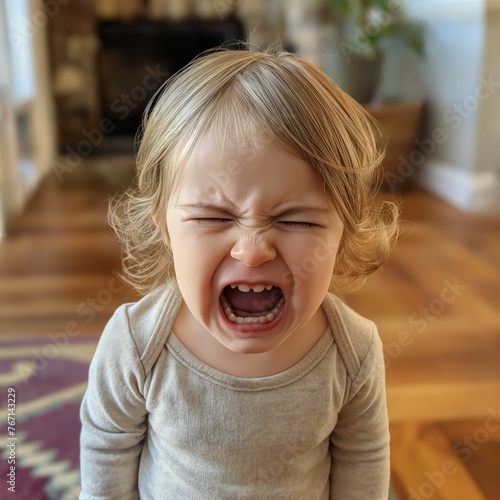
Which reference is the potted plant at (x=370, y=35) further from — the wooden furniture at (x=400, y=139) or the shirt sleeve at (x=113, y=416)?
the shirt sleeve at (x=113, y=416)

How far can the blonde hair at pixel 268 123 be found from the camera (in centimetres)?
56

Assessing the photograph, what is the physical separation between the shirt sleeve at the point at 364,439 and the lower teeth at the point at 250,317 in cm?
15

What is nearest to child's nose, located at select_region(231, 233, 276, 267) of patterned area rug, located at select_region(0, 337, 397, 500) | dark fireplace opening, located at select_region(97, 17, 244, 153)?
patterned area rug, located at select_region(0, 337, 397, 500)

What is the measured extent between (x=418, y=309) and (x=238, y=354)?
1140 mm

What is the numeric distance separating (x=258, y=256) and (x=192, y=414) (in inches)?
8.1

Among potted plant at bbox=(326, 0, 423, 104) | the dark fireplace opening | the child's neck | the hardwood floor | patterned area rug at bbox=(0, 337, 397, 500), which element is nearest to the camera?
the child's neck

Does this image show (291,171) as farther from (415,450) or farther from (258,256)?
(415,450)

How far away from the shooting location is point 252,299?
61 cm

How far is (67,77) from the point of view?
363 centimetres

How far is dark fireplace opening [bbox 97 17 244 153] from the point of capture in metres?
3.63

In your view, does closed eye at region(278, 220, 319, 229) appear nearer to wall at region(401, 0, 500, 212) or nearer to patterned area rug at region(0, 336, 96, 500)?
patterned area rug at region(0, 336, 96, 500)

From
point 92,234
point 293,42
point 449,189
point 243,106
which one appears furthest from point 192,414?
point 293,42

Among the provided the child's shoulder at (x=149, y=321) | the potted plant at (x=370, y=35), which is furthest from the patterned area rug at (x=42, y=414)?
the potted plant at (x=370, y=35)

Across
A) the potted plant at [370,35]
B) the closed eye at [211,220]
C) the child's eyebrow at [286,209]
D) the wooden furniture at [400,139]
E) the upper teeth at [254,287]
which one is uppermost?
the child's eyebrow at [286,209]
